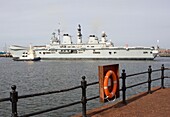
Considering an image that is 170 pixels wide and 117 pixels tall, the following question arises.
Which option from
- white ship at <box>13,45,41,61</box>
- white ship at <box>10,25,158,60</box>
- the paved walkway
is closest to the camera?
the paved walkway

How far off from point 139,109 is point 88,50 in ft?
316

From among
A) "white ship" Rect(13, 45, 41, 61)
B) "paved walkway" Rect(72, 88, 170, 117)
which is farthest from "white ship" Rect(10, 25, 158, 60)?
"paved walkway" Rect(72, 88, 170, 117)

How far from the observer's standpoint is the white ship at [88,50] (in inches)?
3733

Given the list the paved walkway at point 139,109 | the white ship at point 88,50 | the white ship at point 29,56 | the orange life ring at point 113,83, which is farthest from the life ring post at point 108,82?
the white ship at point 29,56

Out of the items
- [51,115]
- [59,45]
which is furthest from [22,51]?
[51,115]

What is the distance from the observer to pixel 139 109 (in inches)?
314

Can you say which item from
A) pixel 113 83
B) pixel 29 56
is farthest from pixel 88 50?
pixel 113 83

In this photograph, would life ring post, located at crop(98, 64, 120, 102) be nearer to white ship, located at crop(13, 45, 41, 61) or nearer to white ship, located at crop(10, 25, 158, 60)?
white ship, located at crop(10, 25, 158, 60)

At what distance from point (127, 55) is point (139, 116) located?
3555 inches

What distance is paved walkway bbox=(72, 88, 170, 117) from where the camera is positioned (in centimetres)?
734

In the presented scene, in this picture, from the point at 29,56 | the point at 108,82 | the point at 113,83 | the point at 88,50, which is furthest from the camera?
the point at 29,56

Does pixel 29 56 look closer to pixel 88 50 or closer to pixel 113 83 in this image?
pixel 88 50

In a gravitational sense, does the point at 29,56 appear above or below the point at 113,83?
below

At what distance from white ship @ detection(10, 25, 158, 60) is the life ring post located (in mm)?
87274
